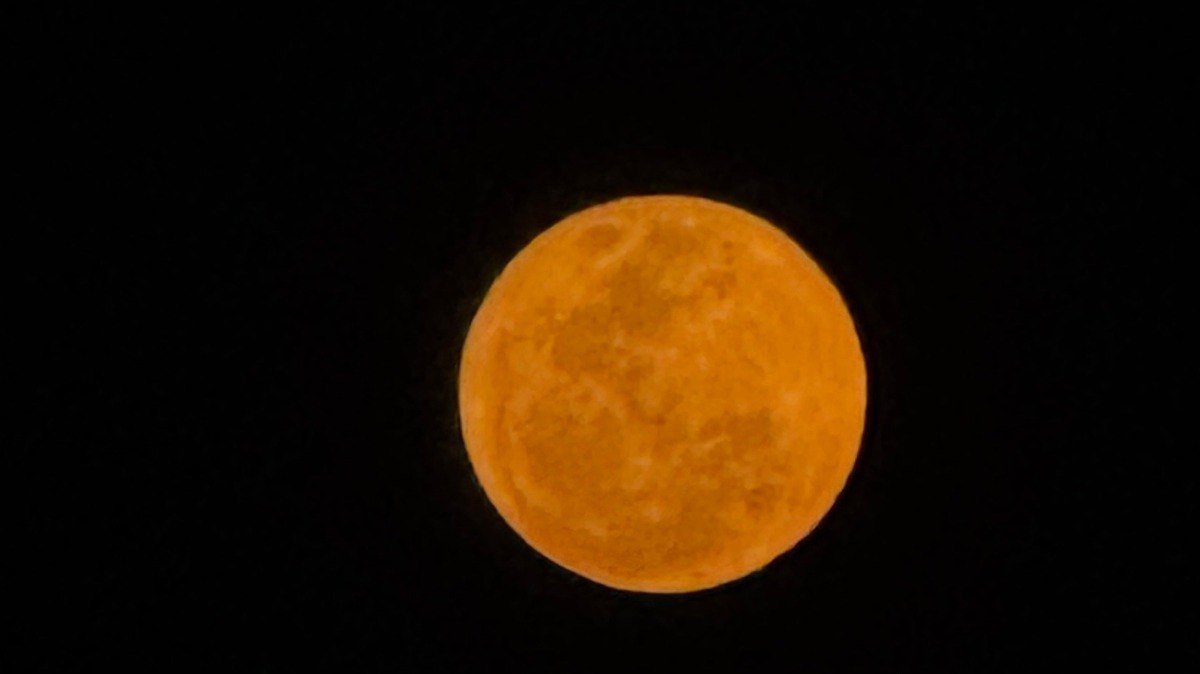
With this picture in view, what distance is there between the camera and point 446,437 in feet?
11.3

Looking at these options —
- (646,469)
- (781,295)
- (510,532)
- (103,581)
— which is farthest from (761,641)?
(103,581)

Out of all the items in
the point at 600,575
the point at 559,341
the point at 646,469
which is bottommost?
the point at 600,575

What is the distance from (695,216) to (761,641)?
1.72m

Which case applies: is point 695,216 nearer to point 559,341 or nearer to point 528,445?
point 559,341

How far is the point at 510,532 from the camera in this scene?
3594 mm

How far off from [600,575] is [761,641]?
1.17m

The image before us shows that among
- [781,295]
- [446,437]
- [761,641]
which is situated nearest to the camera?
[781,295]

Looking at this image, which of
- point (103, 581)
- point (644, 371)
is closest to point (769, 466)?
point (644, 371)

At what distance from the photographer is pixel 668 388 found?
2.78 m

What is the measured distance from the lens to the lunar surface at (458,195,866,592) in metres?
2.74

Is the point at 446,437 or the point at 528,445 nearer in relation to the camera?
the point at 528,445

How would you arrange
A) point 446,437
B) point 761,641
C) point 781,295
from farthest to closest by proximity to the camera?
point 761,641 → point 446,437 → point 781,295

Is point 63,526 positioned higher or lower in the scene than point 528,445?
higher

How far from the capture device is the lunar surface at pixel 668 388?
274 cm
